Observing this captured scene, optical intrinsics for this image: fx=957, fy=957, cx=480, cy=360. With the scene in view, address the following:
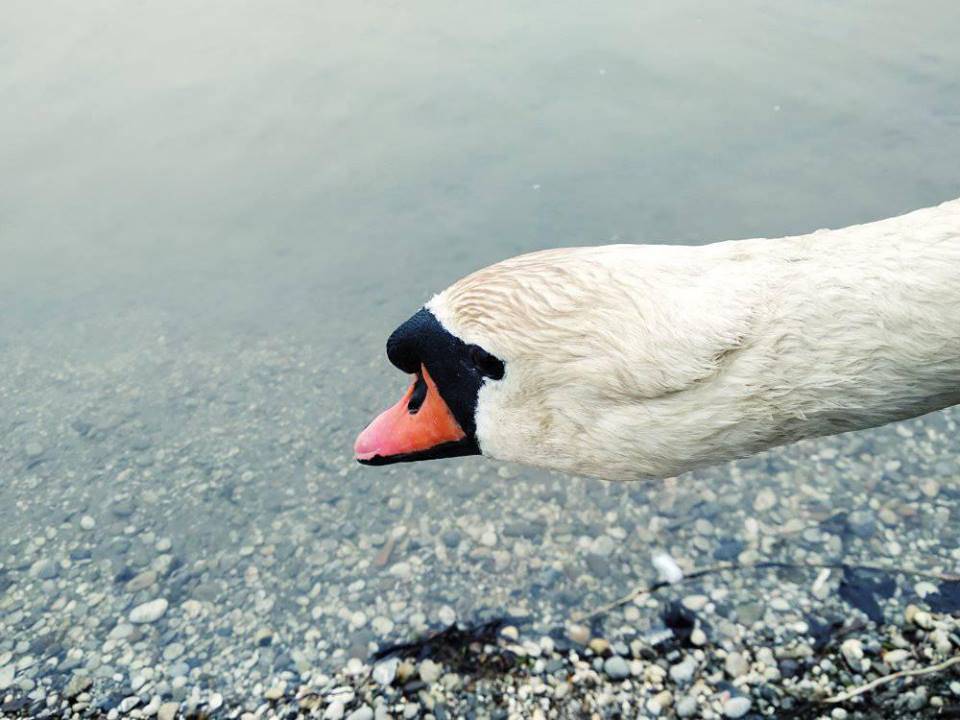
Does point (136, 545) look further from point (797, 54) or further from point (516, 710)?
point (797, 54)

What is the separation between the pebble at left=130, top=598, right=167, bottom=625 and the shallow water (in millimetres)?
80

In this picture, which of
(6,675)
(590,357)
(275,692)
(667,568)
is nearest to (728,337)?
(590,357)

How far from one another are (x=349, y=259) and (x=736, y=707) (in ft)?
15.1

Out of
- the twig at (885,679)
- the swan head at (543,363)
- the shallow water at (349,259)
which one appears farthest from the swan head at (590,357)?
the shallow water at (349,259)

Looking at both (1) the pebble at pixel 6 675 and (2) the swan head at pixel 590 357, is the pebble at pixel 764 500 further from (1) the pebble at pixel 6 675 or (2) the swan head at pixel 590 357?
(1) the pebble at pixel 6 675

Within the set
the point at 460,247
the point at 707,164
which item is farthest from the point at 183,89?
the point at 707,164

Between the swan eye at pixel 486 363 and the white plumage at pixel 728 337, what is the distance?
4 cm

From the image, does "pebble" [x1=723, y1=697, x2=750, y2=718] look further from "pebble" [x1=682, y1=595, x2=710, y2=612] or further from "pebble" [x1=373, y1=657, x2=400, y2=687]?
"pebble" [x1=373, y1=657, x2=400, y2=687]

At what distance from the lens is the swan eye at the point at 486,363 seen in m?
3.18

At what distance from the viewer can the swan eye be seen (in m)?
3.18

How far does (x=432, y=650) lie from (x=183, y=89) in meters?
7.07

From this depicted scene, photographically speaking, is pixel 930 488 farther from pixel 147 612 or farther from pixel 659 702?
pixel 147 612

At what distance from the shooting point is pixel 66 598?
5207mm

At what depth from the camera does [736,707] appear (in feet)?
13.8
